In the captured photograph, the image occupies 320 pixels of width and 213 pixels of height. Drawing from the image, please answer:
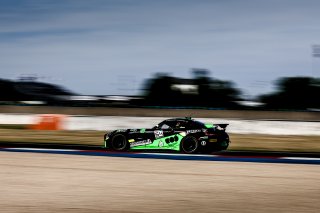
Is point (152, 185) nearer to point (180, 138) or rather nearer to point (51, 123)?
point (180, 138)

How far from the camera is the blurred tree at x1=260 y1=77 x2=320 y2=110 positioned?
56.0 meters

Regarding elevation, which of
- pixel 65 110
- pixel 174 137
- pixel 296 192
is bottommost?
pixel 296 192

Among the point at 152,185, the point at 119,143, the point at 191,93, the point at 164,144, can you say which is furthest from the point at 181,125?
the point at 191,93

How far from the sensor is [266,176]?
9.12 meters

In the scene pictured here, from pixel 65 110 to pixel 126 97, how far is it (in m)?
19.3

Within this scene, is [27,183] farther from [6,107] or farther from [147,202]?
[6,107]

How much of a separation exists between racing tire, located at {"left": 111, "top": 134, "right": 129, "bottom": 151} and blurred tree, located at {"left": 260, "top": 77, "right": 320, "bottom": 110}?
136 feet

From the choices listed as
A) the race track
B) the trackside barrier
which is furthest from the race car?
the trackside barrier

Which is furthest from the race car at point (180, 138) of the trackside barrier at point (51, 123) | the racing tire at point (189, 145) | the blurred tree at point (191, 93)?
the blurred tree at point (191, 93)

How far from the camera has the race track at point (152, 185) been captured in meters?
6.65

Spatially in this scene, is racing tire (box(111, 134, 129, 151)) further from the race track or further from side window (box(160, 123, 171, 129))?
the race track

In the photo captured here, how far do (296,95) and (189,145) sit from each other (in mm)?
56997

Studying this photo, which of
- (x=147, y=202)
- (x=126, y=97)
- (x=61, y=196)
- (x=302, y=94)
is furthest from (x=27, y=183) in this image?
(x=302, y=94)

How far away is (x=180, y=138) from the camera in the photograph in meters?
12.8
